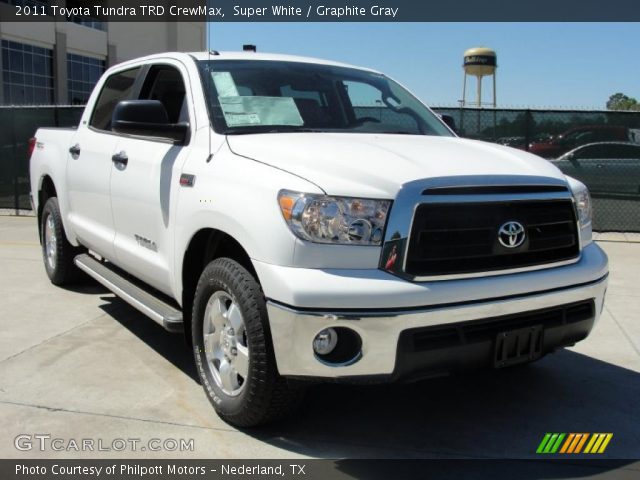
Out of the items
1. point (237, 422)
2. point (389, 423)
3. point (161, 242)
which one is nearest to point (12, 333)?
point (161, 242)

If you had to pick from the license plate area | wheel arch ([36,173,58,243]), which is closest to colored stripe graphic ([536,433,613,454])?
the license plate area

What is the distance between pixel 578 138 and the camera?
33.0 feet

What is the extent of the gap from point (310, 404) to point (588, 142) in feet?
25.5

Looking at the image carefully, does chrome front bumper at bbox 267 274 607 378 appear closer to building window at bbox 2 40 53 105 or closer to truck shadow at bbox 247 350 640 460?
truck shadow at bbox 247 350 640 460

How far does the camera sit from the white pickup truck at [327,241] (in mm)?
2961

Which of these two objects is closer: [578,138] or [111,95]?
[111,95]

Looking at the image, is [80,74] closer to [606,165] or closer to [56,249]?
[606,165]

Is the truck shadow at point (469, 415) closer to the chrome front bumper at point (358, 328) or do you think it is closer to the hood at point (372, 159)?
the chrome front bumper at point (358, 328)

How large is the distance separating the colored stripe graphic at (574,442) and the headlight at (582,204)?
109 centimetres

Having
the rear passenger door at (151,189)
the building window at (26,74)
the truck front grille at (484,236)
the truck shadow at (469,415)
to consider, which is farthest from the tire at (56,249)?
the building window at (26,74)

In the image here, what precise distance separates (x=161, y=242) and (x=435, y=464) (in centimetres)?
201

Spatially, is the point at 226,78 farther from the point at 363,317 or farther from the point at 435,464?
the point at 435,464

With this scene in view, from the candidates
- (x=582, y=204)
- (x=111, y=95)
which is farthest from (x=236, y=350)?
(x=111, y=95)

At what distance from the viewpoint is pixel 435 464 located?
3205 millimetres
